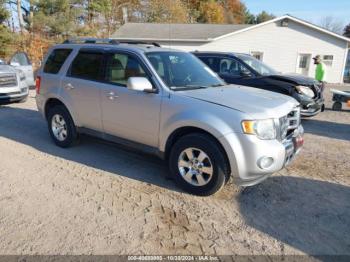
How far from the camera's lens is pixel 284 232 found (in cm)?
350

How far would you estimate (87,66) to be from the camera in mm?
5504

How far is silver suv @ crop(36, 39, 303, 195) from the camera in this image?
3.88m

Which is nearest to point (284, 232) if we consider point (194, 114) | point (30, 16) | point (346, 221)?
point (346, 221)

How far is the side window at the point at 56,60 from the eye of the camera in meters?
5.95

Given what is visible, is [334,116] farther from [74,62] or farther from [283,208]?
[74,62]

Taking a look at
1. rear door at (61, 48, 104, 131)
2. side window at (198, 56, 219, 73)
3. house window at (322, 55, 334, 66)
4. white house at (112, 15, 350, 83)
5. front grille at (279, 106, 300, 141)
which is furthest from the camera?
house window at (322, 55, 334, 66)

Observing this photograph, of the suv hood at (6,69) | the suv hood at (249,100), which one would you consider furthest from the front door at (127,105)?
the suv hood at (6,69)

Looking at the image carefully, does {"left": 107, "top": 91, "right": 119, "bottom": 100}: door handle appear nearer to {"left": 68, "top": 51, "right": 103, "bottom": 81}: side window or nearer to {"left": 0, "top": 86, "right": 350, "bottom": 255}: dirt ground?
{"left": 68, "top": 51, "right": 103, "bottom": 81}: side window

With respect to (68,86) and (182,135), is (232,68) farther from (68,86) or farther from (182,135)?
(182,135)

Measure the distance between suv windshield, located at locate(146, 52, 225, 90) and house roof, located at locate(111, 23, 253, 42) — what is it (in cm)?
2016

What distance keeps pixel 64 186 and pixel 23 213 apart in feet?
2.54

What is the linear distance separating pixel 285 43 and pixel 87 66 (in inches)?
868

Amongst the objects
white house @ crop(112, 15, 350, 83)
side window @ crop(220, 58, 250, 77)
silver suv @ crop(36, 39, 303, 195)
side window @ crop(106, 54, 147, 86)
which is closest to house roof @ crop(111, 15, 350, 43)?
white house @ crop(112, 15, 350, 83)

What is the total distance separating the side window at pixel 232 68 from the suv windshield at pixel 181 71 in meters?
3.49
